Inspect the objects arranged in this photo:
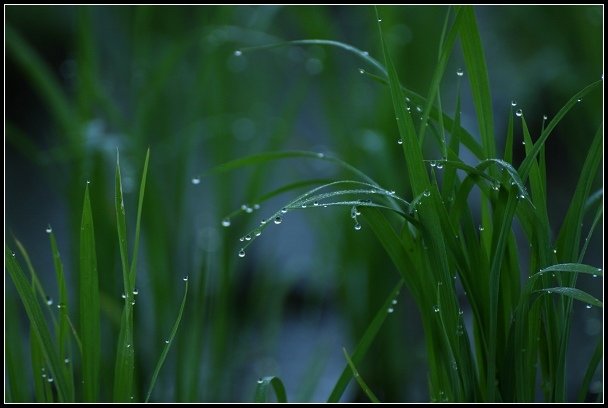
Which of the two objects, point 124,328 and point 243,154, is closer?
point 124,328

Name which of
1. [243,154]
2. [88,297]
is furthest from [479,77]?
[243,154]

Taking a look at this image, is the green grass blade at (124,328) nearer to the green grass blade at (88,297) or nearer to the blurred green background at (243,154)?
the green grass blade at (88,297)

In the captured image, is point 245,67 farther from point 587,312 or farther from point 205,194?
point 587,312

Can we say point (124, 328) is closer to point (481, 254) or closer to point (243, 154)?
point (481, 254)

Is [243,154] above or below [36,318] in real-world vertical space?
above

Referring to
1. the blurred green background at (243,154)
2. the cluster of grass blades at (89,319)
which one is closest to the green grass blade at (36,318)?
the cluster of grass blades at (89,319)

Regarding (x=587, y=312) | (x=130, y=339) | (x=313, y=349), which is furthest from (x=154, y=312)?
(x=587, y=312)
